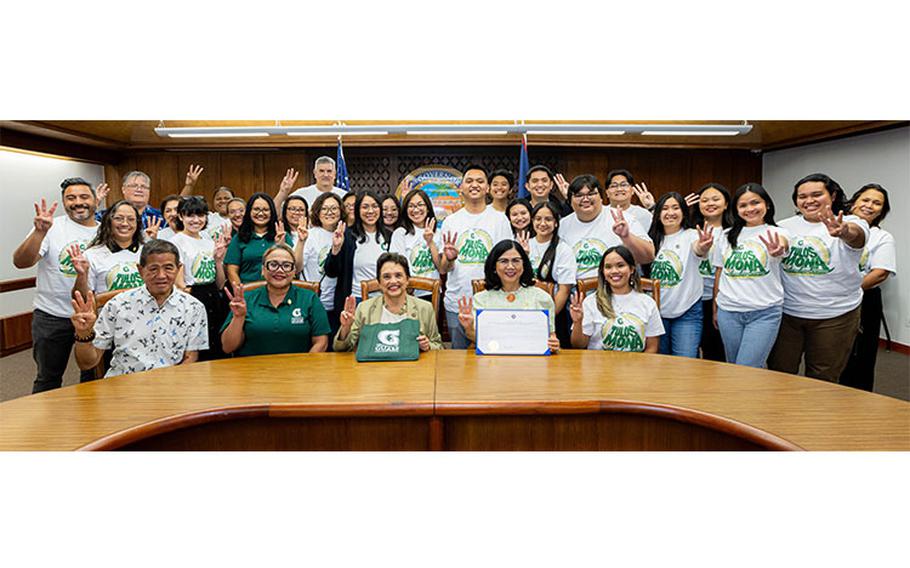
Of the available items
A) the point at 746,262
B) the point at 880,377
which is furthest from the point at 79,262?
the point at 880,377

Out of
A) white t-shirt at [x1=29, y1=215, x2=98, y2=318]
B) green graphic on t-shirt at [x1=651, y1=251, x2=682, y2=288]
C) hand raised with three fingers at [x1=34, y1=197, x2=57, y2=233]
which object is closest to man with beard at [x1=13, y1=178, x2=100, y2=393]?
white t-shirt at [x1=29, y1=215, x2=98, y2=318]

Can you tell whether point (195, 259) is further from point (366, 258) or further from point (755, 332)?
point (755, 332)

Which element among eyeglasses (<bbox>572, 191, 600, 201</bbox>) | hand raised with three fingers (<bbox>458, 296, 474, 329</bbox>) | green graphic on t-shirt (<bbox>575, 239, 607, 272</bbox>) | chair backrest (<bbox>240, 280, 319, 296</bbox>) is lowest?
hand raised with three fingers (<bbox>458, 296, 474, 329</bbox>)

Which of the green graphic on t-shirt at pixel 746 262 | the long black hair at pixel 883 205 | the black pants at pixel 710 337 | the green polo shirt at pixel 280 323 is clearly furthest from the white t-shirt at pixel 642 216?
the green polo shirt at pixel 280 323

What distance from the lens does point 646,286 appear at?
261 centimetres

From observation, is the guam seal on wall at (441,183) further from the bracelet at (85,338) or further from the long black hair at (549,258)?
the bracelet at (85,338)

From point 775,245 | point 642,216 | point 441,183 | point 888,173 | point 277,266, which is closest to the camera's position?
point 277,266

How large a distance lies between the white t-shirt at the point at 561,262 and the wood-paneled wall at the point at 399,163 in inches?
137

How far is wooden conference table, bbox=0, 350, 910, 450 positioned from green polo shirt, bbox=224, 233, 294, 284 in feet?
4.65

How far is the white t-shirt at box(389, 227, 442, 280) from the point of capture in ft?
10.7

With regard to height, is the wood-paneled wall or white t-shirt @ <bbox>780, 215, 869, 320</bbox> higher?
the wood-paneled wall

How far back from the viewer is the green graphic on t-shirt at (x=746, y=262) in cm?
260

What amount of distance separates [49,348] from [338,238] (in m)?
1.59

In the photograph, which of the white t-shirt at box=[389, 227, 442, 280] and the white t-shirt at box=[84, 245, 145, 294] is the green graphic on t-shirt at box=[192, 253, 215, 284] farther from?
the white t-shirt at box=[389, 227, 442, 280]
